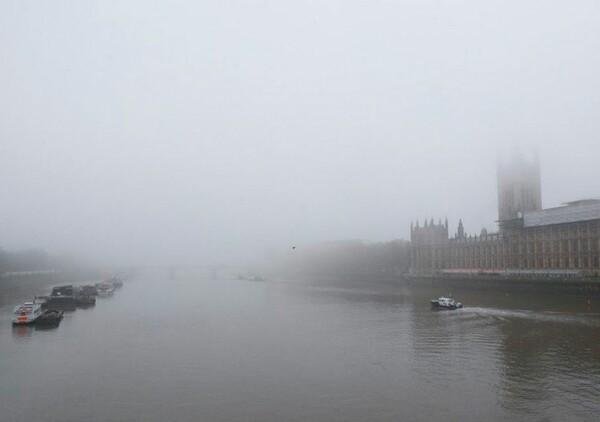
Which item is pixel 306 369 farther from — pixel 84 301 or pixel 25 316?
pixel 84 301

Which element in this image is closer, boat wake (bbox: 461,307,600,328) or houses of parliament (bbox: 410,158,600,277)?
boat wake (bbox: 461,307,600,328)

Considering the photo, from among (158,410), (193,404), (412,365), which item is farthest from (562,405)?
(158,410)

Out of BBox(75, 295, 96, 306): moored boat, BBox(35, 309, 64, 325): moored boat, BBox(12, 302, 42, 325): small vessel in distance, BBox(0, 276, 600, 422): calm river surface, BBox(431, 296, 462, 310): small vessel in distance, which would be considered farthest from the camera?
BBox(75, 295, 96, 306): moored boat

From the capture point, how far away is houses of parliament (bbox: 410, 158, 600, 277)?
76.8 metres

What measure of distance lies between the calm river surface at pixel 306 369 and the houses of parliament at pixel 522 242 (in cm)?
3521

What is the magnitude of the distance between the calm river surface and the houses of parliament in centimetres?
3521

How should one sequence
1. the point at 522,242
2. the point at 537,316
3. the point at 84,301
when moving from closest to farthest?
the point at 537,316, the point at 84,301, the point at 522,242

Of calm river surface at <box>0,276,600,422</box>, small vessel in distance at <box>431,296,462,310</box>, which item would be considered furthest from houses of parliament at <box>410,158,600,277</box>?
calm river surface at <box>0,276,600,422</box>

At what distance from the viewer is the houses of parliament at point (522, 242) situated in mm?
76750

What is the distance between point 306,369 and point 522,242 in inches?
3078

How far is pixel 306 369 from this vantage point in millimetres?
25688

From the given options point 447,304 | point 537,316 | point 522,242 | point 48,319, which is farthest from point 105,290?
point 522,242

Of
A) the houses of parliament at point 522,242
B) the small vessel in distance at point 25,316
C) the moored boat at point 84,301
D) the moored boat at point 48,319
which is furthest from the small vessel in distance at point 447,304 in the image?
the moored boat at point 84,301

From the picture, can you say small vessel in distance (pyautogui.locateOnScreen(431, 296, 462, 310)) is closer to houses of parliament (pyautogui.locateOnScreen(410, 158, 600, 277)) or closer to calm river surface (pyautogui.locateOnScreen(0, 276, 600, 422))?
calm river surface (pyautogui.locateOnScreen(0, 276, 600, 422))
